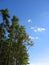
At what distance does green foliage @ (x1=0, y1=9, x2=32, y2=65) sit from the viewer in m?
41.2

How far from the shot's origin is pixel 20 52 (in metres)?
42.5

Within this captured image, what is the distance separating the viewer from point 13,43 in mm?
41531

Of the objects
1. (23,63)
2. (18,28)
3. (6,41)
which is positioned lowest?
(23,63)

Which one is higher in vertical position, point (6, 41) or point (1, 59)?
point (6, 41)

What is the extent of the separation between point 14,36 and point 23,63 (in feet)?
20.6

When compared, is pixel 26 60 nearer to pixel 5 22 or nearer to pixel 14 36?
pixel 14 36

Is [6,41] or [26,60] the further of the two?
[26,60]

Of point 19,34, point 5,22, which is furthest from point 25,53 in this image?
point 5,22

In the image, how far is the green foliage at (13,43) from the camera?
135 feet

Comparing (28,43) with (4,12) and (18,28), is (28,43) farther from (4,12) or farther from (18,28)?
(4,12)

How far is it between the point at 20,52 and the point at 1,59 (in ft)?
13.9

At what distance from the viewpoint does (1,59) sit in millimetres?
41781

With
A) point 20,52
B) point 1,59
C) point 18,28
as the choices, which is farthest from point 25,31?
point 1,59

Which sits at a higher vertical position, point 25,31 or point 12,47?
point 25,31
